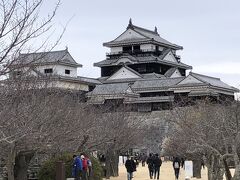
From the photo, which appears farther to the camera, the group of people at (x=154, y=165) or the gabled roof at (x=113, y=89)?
the gabled roof at (x=113, y=89)

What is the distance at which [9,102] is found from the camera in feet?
39.3

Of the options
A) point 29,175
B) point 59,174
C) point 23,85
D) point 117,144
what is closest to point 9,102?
point 23,85

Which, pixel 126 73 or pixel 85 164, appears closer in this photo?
pixel 85 164

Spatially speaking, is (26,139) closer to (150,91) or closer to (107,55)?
(150,91)

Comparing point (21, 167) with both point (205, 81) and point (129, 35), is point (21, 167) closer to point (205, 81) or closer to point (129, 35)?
point (205, 81)

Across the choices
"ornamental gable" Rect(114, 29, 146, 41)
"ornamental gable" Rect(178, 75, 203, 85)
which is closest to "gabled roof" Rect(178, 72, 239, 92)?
"ornamental gable" Rect(178, 75, 203, 85)

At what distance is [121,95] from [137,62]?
40.7 feet

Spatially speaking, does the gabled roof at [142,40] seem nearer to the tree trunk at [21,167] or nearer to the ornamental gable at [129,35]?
the ornamental gable at [129,35]

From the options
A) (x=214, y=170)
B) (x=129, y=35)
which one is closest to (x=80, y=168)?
(x=214, y=170)

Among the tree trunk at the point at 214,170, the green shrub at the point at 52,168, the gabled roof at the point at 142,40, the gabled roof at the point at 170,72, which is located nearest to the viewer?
the tree trunk at the point at 214,170

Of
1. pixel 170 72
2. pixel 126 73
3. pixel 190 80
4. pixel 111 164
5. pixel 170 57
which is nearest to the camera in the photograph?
pixel 111 164

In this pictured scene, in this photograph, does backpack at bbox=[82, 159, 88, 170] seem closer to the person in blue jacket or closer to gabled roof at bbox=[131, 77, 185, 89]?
the person in blue jacket

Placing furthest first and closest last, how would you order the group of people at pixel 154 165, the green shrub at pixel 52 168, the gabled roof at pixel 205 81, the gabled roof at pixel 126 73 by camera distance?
the gabled roof at pixel 126 73
the gabled roof at pixel 205 81
the group of people at pixel 154 165
the green shrub at pixel 52 168

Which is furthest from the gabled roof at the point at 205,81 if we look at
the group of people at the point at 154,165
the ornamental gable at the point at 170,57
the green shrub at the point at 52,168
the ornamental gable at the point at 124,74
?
the green shrub at the point at 52,168
